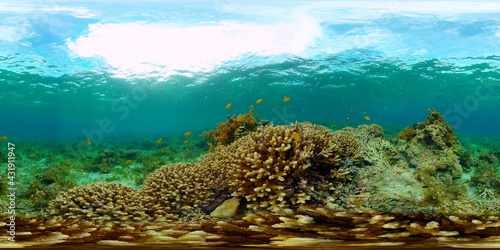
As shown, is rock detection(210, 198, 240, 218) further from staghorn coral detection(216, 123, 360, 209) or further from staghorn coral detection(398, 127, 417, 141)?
staghorn coral detection(398, 127, 417, 141)

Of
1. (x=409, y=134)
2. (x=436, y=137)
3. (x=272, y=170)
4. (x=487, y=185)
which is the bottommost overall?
(x=487, y=185)

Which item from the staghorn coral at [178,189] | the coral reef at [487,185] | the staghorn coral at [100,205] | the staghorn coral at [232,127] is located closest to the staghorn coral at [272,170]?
the staghorn coral at [178,189]

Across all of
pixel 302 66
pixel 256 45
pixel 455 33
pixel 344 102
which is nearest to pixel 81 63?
pixel 256 45

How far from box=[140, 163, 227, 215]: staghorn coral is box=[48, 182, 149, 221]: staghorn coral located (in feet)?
0.75

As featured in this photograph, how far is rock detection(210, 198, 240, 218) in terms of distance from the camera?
417 centimetres

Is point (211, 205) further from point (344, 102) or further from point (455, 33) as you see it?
point (344, 102)

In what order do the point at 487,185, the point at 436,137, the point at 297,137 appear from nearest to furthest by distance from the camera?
1. the point at 297,137
2. the point at 487,185
3. the point at 436,137

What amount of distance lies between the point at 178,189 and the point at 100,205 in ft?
4.40

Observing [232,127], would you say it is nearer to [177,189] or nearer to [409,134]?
[177,189]

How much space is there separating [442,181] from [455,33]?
18.4m

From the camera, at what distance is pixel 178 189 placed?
466 centimetres

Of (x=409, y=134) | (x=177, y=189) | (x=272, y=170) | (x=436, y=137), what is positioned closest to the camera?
(x=272, y=170)

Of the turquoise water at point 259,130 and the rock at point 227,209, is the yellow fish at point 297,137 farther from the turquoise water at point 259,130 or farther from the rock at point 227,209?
the rock at point 227,209

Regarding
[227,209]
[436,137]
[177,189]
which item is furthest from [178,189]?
[436,137]
